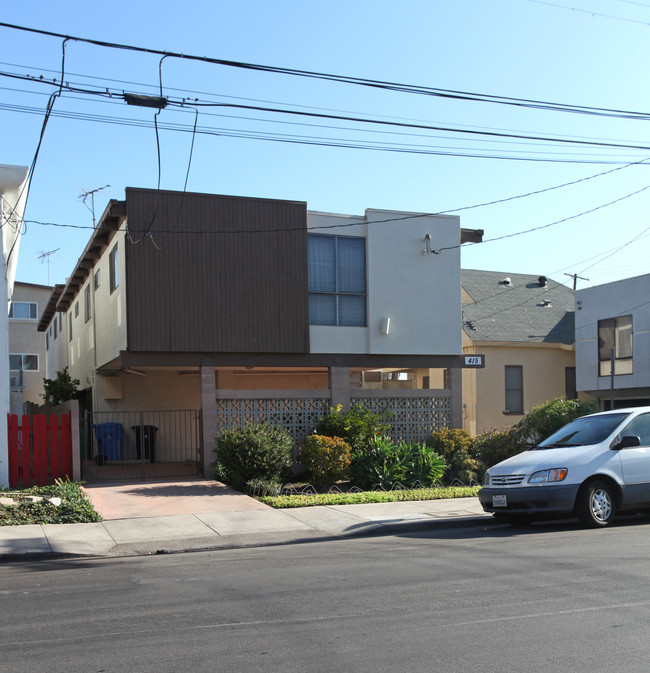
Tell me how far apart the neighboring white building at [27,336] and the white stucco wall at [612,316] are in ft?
84.9

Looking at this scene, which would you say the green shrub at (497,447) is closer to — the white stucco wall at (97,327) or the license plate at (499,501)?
the license plate at (499,501)

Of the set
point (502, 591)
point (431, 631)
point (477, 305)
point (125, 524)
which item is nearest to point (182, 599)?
point (431, 631)

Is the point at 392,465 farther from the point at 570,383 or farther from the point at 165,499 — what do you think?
the point at 570,383

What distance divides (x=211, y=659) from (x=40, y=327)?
3492cm

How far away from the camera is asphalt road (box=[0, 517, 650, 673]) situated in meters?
5.18

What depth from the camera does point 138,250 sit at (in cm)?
1647

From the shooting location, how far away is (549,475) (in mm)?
10742

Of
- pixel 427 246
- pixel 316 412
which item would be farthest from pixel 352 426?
pixel 427 246

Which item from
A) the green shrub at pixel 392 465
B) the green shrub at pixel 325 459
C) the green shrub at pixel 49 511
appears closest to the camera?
the green shrub at pixel 49 511

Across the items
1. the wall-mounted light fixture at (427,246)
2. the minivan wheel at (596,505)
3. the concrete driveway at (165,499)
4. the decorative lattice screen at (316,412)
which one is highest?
the wall-mounted light fixture at (427,246)

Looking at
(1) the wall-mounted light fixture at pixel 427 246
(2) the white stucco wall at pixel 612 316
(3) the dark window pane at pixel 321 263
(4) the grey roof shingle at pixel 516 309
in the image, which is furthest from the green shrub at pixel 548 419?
(4) the grey roof shingle at pixel 516 309

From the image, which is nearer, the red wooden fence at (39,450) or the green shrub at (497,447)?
the red wooden fence at (39,450)

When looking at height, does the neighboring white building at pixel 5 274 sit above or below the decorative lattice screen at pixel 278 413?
above

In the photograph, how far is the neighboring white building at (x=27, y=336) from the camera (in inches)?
1542
